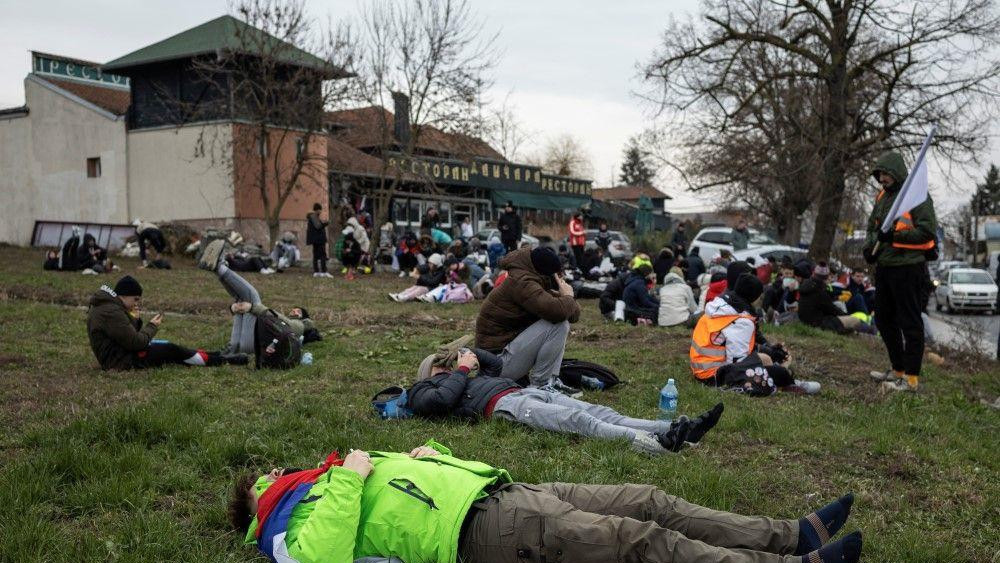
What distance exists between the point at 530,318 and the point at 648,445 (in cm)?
238

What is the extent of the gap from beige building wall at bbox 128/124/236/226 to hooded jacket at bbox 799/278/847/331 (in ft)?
68.5

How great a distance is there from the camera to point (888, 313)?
8.35m

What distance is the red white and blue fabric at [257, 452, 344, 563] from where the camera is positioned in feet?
12.1

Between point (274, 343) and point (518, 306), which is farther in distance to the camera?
point (274, 343)

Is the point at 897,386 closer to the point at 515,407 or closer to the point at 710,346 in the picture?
the point at 710,346

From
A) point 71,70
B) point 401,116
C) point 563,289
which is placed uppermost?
point 71,70

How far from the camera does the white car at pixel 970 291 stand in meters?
31.8

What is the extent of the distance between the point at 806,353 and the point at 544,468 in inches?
279

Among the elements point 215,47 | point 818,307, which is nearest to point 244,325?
point 818,307

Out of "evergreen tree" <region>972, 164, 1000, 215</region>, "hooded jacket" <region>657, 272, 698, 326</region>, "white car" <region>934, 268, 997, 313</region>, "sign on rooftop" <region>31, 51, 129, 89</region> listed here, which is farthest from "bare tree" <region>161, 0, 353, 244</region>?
"evergreen tree" <region>972, 164, 1000, 215</region>

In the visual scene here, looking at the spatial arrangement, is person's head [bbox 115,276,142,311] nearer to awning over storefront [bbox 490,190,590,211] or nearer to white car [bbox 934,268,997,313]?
white car [bbox 934,268,997,313]

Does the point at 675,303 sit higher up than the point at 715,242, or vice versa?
the point at 715,242

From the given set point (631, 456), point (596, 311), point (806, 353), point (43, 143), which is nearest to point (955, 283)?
point (596, 311)

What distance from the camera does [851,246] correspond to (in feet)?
69.6
